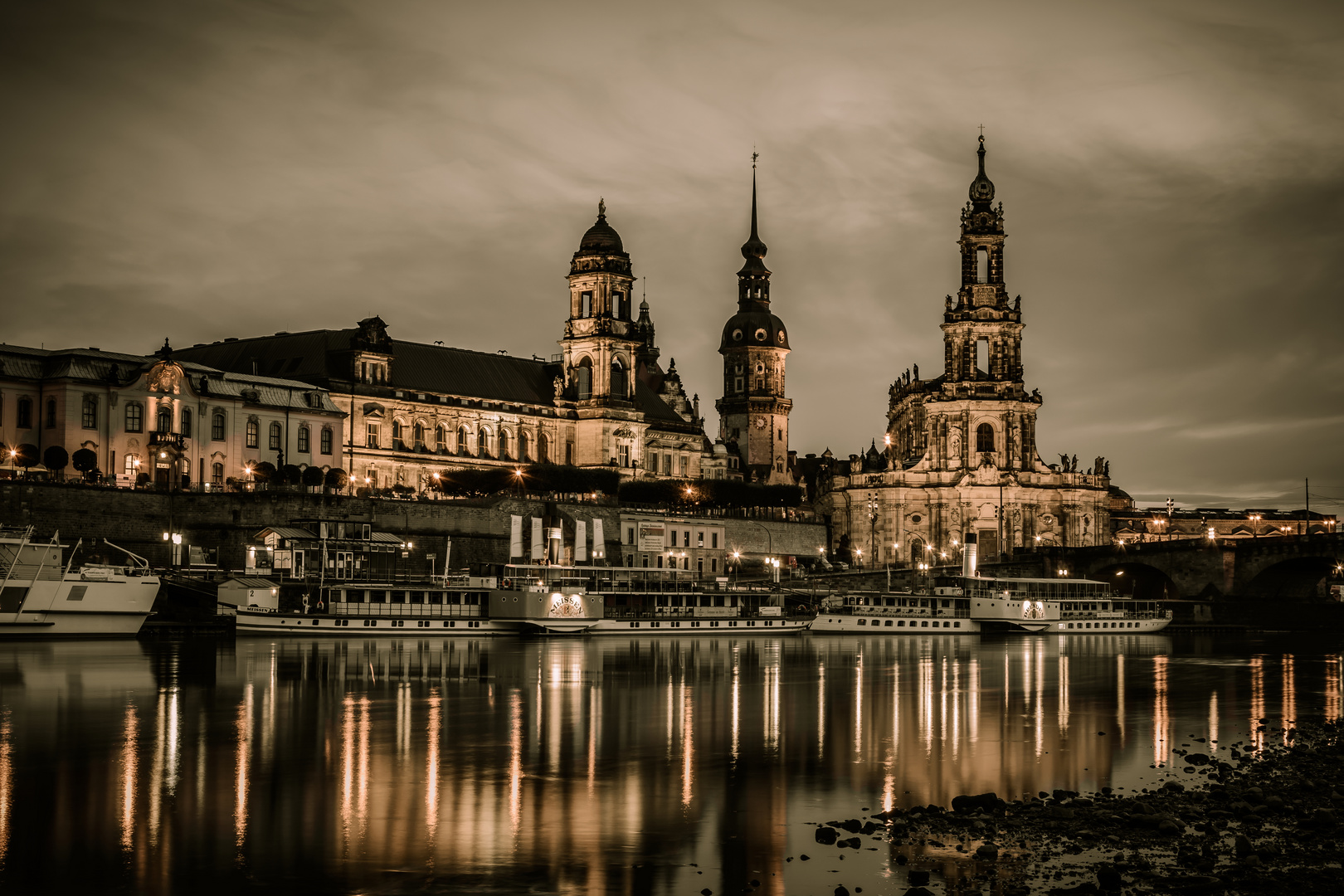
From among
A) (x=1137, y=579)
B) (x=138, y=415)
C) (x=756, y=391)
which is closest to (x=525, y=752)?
(x=138, y=415)

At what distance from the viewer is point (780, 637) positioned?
78500 mm

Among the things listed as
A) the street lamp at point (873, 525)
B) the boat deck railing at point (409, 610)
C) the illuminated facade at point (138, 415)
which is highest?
the illuminated facade at point (138, 415)

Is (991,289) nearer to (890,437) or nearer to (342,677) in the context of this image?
(890,437)

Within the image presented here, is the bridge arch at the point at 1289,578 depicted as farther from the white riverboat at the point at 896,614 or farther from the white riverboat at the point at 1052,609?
the white riverboat at the point at 896,614

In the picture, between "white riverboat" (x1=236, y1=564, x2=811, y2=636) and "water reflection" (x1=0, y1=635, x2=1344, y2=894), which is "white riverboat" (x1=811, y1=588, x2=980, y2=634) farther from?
"water reflection" (x1=0, y1=635, x2=1344, y2=894)

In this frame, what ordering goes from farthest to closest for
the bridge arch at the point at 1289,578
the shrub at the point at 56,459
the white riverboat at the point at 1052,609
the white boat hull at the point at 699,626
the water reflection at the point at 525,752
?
1. the bridge arch at the point at 1289,578
2. the white riverboat at the point at 1052,609
3. the shrub at the point at 56,459
4. the white boat hull at the point at 699,626
5. the water reflection at the point at 525,752

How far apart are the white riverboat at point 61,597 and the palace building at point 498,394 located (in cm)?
4087

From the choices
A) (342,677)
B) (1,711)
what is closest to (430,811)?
(1,711)

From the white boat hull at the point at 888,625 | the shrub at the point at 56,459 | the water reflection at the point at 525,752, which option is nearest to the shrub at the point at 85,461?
→ the shrub at the point at 56,459

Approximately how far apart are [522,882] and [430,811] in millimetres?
4869

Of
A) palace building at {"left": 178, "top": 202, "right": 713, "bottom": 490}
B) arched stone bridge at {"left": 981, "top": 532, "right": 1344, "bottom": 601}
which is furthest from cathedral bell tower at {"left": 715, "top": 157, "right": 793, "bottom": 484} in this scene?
arched stone bridge at {"left": 981, "top": 532, "right": 1344, "bottom": 601}

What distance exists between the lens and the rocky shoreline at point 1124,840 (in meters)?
21.1

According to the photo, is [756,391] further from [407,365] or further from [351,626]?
[351,626]

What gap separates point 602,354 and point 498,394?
839cm
